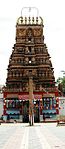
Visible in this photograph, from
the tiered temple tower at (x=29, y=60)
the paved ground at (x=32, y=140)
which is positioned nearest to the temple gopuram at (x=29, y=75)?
the tiered temple tower at (x=29, y=60)

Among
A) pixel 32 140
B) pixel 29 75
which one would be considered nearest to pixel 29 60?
pixel 29 75

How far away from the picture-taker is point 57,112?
83750 millimetres

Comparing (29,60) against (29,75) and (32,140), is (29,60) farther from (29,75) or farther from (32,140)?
(32,140)

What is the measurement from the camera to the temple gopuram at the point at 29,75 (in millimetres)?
83062

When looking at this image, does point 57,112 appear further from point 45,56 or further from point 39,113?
point 45,56

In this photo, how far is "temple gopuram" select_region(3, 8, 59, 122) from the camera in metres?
83.1

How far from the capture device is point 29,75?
3314 inches

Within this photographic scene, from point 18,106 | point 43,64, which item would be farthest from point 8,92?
point 43,64

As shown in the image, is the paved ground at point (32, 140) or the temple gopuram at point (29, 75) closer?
the paved ground at point (32, 140)

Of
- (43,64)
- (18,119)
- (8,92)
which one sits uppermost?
(43,64)

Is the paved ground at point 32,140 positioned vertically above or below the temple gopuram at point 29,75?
below

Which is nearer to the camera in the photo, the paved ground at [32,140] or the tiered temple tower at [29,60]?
the paved ground at [32,140]

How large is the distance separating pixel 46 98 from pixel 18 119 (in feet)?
21.1

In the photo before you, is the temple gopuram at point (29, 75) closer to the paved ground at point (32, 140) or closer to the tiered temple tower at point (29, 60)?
the tiered temple tower at point (29, 60)
